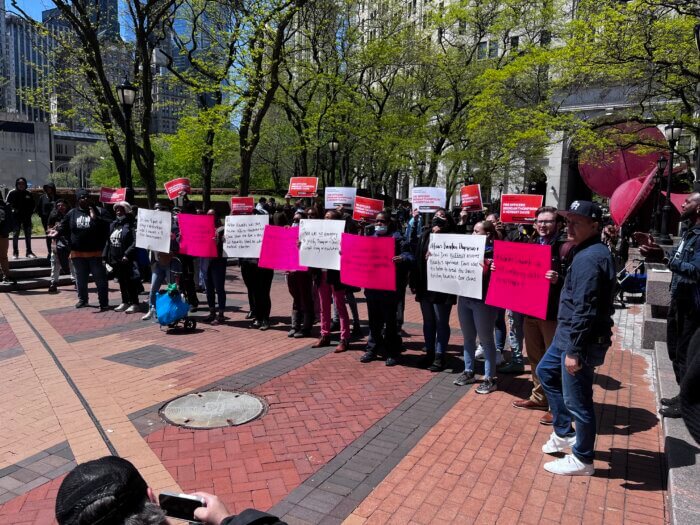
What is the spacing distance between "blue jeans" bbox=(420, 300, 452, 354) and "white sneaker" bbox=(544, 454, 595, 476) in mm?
2497

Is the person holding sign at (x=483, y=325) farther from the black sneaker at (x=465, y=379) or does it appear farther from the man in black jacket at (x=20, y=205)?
the man in black jacket at (x=20, y=205)

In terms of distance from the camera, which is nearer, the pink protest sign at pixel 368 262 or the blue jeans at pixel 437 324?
the blue jeans at pixel 437 324

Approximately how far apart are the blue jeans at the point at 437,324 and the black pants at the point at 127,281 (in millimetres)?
5951

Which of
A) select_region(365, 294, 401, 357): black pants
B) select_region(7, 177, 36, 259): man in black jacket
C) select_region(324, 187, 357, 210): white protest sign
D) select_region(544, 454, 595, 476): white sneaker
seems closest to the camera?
select_region(544, 454, 595, 476): white sneaker

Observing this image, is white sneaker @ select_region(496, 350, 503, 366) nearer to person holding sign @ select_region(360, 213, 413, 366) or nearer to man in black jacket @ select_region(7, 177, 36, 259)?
person holding sign @ select_region(360, 213, 413, 366)

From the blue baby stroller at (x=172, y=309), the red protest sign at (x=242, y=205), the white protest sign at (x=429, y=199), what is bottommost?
the blue baby stroller at (x=172, y=309)

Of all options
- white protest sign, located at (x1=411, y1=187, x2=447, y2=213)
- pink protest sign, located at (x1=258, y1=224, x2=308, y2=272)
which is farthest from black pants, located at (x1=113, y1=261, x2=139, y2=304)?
white protest sign, located at (x1=411, y1=187, x2=447, y2=213)

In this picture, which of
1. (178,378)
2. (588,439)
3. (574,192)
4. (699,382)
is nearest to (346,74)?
(178,378)

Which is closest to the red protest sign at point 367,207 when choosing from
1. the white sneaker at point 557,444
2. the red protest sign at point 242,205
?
the red protest sign at point 242,205

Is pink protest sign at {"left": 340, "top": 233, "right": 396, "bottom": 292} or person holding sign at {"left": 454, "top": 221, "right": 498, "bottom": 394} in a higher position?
pink protest sign at {"left": 340, "top": 233, "right": 396, "bottom": 292}

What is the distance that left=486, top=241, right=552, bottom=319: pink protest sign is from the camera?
196 inches

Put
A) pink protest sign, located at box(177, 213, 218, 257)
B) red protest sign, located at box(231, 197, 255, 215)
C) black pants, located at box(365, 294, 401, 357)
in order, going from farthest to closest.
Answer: red protest sign, located at box(231, 197, 255, 215), pink protest sign, located at box(177, 213, 218, 257), black pants, located at box(365, 294, 401, 357)

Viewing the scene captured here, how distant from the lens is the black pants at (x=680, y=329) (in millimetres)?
4523

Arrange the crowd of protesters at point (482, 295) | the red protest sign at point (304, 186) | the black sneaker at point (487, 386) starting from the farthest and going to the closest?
the red protest sign at point (304, 186) < the black sneaker at point (487, 386) < the crowd of protesters at point (482, 295)
